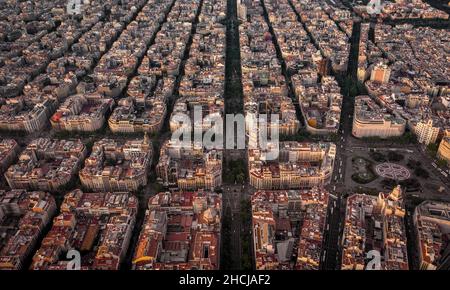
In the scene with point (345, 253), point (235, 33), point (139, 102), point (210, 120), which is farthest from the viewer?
point (235, 33)

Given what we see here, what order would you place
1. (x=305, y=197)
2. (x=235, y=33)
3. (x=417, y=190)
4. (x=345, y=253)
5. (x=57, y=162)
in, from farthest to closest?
(x=235, y=33)
(x=57, y=162)
(x=417, y=190)
(x=305, y=197)
(x=345, y=253)

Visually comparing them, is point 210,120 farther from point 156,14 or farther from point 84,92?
point 156,14

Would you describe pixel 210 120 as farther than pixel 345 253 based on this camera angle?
Yes

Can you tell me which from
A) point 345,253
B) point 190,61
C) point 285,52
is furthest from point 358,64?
point 345,253

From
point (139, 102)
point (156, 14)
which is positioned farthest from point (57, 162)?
point (156, 14)

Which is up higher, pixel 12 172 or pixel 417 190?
pixel 12 172

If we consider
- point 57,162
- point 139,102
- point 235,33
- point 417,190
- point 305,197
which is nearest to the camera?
point 305,197

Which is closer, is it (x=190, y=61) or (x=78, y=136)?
(x=78, y=136)

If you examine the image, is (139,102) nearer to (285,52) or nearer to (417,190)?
(285,52)

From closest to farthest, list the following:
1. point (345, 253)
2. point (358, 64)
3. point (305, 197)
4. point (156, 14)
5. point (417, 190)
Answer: point (345, 253) < point (305, 197) < point (417, 190) < point (358, 64) < point (156, 14)
